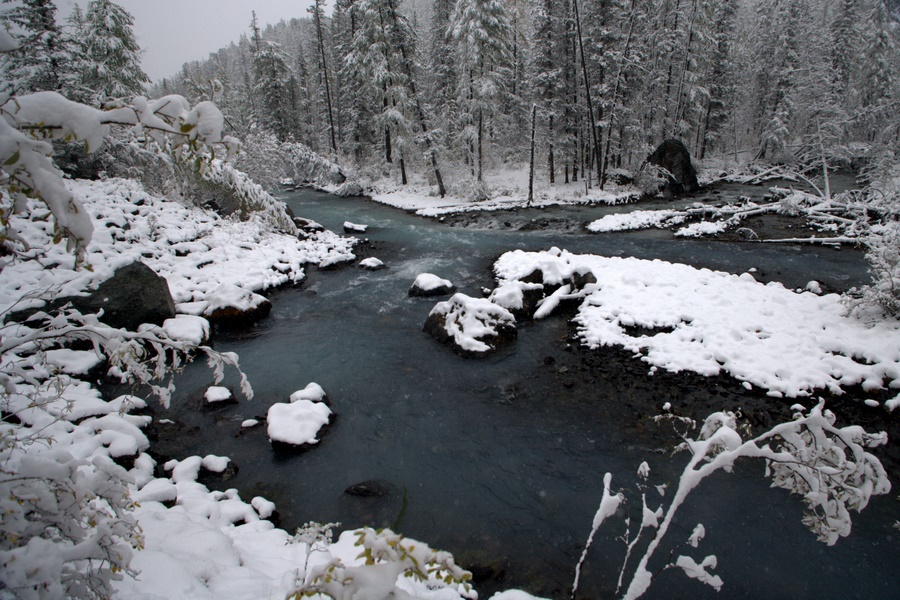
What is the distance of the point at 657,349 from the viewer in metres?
8.71

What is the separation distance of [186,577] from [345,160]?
39.0 meters

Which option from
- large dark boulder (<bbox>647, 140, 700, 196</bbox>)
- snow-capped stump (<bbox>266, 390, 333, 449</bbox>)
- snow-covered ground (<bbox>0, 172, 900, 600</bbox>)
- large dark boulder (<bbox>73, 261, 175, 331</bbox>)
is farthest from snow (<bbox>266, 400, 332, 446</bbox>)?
large dark boulder (<bbox>647, 140, 700, 196</bbox>)

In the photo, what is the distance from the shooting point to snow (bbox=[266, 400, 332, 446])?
6.52m

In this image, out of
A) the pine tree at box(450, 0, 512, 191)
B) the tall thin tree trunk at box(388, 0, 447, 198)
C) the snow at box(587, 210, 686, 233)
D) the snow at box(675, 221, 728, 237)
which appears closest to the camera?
the snow at box(675, 221, 728, 237)

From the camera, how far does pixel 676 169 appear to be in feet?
83.6

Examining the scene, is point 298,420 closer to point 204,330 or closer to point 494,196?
point 204,330

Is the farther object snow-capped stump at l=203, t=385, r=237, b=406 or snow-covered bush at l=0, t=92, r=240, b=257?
snow-capped stump at l=203, t=385, r=237, b=406

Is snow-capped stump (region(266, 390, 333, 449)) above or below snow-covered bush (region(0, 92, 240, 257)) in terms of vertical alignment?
below

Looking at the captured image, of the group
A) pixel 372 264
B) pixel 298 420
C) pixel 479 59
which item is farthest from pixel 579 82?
pixel 298 420

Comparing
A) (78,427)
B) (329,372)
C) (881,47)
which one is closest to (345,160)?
(329,372)

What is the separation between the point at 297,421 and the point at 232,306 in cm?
534

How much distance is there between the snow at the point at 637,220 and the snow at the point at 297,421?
52.5 feet

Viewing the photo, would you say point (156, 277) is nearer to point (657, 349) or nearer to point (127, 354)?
point (127, 354)

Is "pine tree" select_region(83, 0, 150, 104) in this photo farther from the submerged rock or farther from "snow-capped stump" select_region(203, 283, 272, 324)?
the submerged rock
